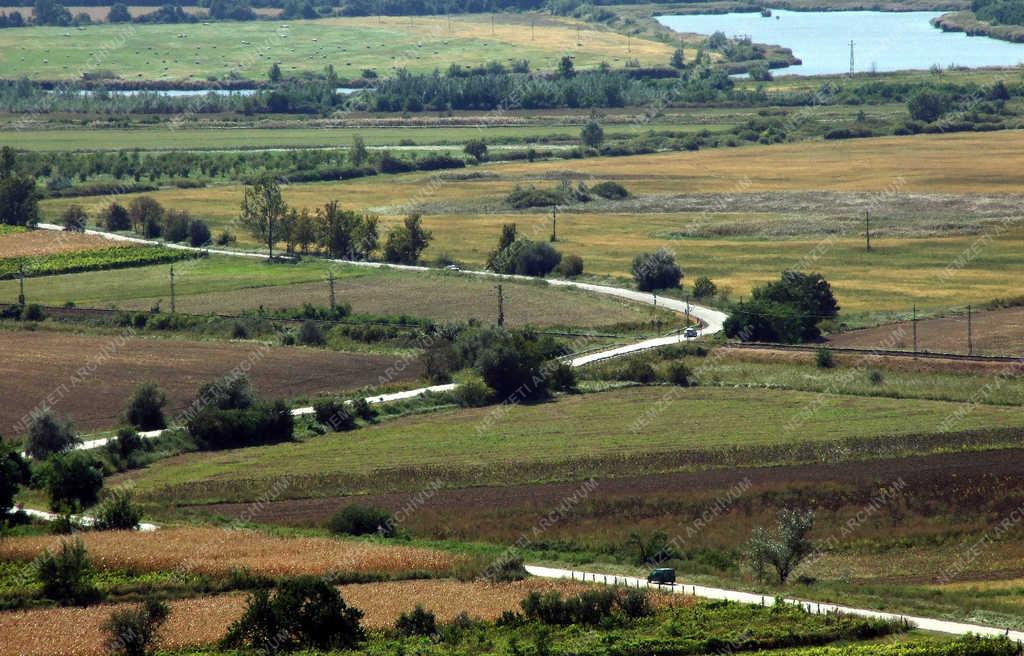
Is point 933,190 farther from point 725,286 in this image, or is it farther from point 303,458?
point 303,458

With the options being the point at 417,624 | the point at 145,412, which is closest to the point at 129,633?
the point at 417,624

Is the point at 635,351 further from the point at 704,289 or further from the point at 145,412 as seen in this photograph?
the point at 145,412

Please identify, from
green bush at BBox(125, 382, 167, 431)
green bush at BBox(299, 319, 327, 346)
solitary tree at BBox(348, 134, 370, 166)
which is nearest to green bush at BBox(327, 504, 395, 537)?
green bush at BBox(125, 382, 167, 431)

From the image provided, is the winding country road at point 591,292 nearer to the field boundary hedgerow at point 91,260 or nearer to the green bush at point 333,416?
the green bush at point 333,416

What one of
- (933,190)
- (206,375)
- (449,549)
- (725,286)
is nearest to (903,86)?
(933,190)

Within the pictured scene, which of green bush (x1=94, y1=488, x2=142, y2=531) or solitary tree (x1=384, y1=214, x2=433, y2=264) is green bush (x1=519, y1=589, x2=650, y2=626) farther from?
solitary tree (x1=384, y1=214, x2=433, y2=264)

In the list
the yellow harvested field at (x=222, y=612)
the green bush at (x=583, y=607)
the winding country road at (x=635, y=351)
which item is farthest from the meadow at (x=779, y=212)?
the green bush at (x=583, y=607)
